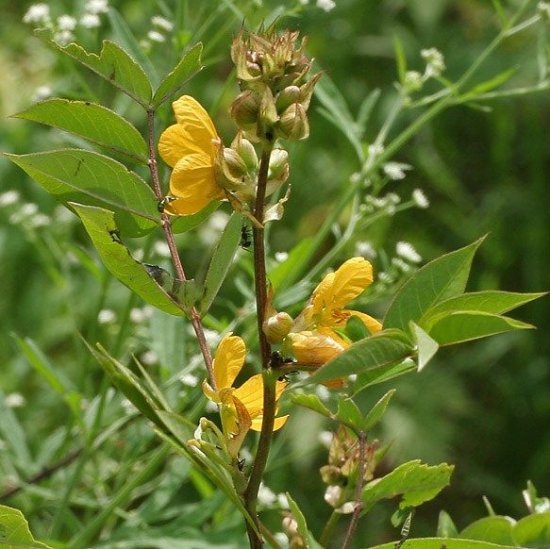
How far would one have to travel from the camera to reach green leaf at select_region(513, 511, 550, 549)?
2.64ft

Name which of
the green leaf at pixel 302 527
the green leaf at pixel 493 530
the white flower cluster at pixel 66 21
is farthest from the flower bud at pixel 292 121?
the white flower cluster at pixel 66 21

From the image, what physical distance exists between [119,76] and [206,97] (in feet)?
6.05

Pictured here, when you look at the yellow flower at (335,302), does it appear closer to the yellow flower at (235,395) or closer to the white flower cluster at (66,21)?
the yellow flower at (235,395)

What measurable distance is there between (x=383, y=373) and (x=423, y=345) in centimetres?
10

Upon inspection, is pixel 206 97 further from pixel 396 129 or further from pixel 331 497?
pixel 331 497

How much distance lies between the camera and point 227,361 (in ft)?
2.30

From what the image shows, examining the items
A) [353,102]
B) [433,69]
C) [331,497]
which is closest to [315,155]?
[353,102]

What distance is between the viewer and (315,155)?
2654mm

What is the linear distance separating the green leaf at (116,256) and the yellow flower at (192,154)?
5 cm

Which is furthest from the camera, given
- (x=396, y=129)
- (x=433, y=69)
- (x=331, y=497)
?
(x=396, y=129)

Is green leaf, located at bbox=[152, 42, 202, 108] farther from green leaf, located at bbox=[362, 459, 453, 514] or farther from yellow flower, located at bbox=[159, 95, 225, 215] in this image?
green leaf, located at bbox=[362, 459, 453, 514]

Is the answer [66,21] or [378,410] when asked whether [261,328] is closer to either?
[378,410]

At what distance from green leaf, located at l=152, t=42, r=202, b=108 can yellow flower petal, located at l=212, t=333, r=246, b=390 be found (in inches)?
6.3

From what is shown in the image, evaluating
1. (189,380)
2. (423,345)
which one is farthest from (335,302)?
(189,380)
